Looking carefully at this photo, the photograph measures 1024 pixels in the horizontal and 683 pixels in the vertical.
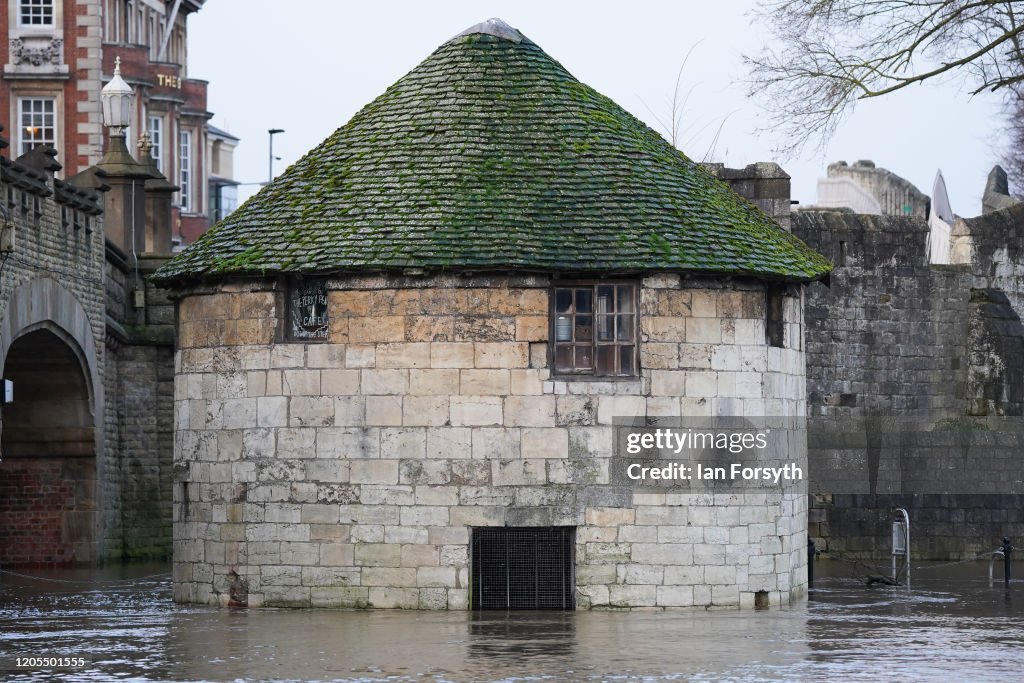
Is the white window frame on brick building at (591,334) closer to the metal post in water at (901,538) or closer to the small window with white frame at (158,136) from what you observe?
the metal post in water at (901,538)

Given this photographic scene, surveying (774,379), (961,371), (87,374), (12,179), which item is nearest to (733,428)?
(774,379)

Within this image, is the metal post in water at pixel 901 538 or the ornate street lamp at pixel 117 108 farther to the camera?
the ornate street lamp at pixel 117 108

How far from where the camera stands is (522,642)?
20.0 metres

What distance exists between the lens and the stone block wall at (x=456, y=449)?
23203 mm

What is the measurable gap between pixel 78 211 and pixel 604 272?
10.2m

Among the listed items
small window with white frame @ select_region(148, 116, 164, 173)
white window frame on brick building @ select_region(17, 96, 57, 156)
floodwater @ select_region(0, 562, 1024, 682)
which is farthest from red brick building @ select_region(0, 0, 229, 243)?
floodwater @ select_region(0, 562, 1024, 682)

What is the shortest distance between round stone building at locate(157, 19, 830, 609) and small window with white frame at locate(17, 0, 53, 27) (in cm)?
3387

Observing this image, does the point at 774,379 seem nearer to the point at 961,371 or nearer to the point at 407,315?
the point at 407,315

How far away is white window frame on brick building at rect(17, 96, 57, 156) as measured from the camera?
55875mm

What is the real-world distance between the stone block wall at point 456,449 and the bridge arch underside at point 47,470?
29.1 feet

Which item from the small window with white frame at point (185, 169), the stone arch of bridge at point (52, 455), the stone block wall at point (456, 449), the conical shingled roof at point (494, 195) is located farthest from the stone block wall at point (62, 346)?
the small window with white frame at point (185, 169)

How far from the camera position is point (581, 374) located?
77.0 feet

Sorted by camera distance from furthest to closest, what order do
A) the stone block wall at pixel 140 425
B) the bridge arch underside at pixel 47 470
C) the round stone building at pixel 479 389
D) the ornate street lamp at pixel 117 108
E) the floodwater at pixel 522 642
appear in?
the ornate street lamp at pixel 117 108 → the stone block wall at pixel 140 425 → the bridge arch underside at pixel 47 470 → the round stone building at pixel 479 389 → the floodwater at pixel 522 642

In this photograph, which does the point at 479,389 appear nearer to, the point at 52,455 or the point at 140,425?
the point at 52,455
